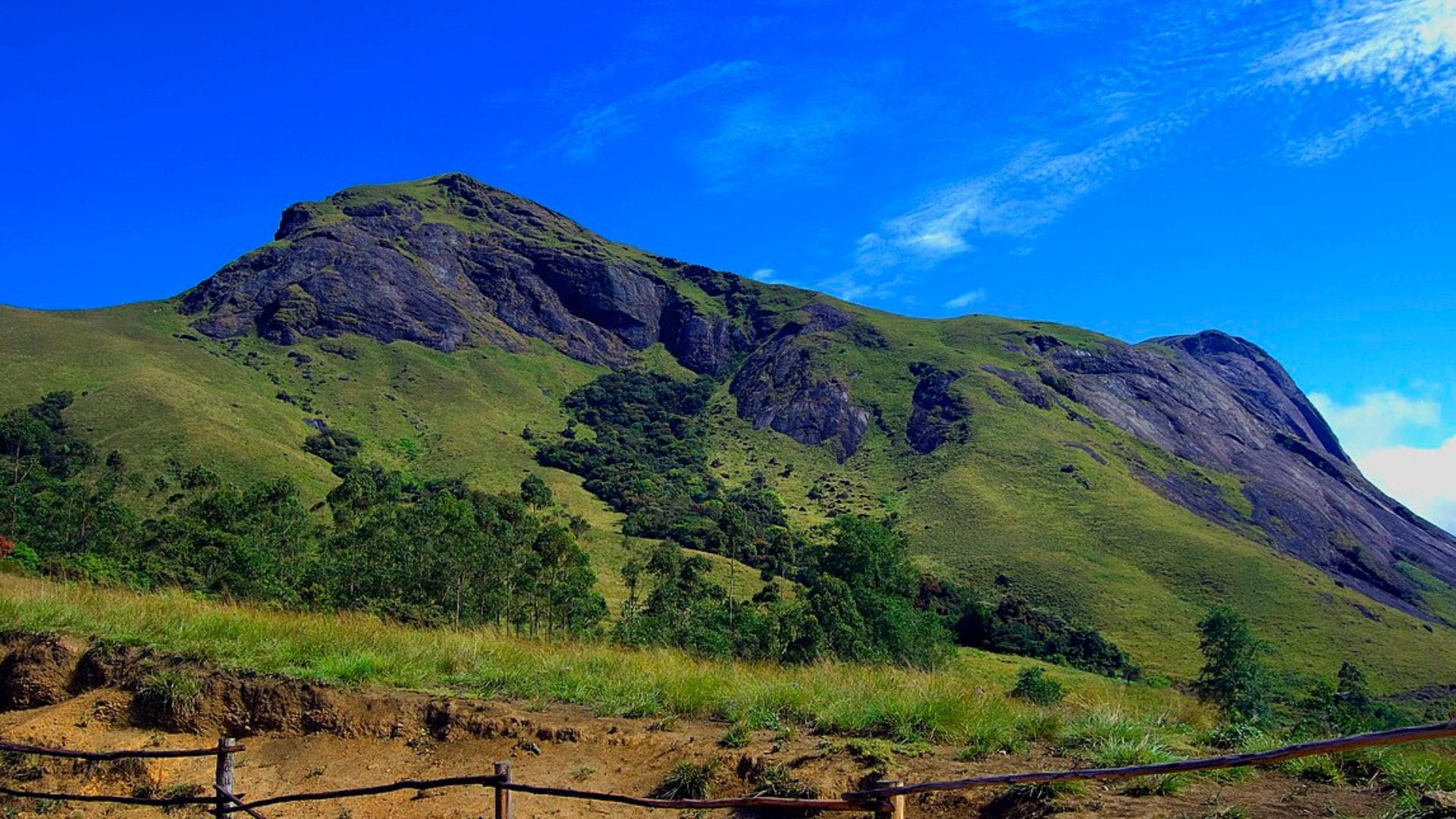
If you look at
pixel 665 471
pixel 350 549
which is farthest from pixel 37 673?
pixel 665 471

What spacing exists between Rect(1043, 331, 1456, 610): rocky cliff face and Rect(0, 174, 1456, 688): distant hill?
0.65 m

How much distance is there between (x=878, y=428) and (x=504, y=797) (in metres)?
149

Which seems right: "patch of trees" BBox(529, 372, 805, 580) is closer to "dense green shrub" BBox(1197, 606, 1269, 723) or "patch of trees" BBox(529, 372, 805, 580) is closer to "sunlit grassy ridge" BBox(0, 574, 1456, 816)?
"dense green shrub" BBox(1197, 606, 1269, 723)

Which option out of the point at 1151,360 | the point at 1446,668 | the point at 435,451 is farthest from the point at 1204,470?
the point at 435,451

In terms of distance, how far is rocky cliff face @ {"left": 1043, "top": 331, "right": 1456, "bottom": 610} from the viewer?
13238cm

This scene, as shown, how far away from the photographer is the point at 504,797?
6875mm

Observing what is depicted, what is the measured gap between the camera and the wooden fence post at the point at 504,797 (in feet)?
22.2

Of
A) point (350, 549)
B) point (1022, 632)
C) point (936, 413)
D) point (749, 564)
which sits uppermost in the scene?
point (936, 413)

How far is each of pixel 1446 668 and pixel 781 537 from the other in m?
65.0

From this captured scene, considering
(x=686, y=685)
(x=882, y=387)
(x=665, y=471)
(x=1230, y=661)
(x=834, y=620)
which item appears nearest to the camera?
(x=686, y=685)

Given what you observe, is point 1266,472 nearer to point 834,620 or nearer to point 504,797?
point 834,620

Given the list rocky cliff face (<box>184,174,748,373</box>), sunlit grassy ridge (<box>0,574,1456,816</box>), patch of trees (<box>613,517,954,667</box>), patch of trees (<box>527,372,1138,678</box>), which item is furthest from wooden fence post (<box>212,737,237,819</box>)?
rocky cliff face (<box>184,174,748,373</box>)

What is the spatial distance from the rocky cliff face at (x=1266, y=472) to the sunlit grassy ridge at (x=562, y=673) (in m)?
136

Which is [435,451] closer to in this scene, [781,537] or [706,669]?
[781,537]
